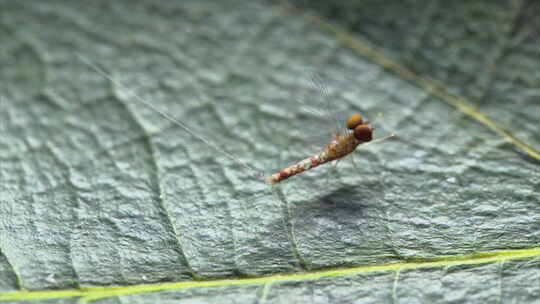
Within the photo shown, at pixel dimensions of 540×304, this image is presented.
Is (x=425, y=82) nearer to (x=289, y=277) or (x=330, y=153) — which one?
(x=330, y=153)

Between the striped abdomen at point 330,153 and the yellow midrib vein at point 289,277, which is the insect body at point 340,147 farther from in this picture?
the yellow midrib vein at point 289,277

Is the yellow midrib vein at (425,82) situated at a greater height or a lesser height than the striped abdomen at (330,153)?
greater

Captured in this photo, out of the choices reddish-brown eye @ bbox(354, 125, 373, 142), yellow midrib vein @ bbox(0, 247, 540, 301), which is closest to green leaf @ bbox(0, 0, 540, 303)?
yellow midrib vein @ bbox(0, 247, 540, 301)

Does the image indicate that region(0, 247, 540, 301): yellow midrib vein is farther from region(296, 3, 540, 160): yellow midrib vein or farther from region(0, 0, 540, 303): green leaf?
region(296, 3, 540, 160): yellow midrib vein

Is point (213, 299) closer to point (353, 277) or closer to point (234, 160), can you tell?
point (353, 277)

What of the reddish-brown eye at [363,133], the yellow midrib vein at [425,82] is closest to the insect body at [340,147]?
the reddish-brown eye at [363,133]

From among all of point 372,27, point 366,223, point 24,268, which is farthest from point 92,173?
point 372,27

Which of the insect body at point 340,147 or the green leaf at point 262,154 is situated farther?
the insect body at point 340,147
